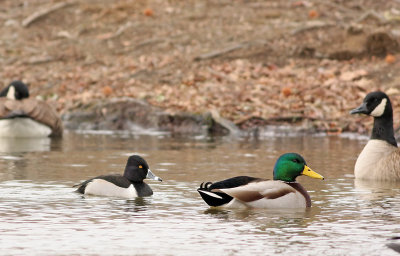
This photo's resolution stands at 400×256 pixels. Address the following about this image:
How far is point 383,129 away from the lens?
49.5ft

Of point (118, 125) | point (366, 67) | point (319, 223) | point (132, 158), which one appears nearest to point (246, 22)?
point (366, 67)

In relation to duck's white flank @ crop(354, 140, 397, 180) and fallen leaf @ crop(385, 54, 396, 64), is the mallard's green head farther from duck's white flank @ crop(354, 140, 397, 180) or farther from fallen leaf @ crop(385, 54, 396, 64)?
fallen leaf @ crop(385, 54, 396, 64)

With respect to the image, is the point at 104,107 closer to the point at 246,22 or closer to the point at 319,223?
the point at 246,22

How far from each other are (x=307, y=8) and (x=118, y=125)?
1088 centimetres

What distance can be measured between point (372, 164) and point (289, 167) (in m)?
3.19

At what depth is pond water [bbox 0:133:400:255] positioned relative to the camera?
8953 mm

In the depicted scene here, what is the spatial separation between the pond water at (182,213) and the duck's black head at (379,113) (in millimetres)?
985

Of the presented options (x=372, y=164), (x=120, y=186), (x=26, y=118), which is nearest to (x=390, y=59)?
(x=26, y=118)

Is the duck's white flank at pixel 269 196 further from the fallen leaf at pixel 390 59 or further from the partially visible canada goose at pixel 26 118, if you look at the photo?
the fallen leaf at pixel 390 59

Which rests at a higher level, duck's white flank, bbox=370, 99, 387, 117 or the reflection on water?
duck's white flank, bbox=370, 99, 387, 117

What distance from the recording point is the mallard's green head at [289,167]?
11.7m

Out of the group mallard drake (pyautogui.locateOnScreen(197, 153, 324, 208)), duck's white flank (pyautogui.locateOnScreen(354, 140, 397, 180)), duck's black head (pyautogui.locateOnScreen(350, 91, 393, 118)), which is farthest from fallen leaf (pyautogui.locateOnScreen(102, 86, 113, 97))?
Answer: mallard drake (pyautogui.locateOnScreen(197, 153, 324, 208))

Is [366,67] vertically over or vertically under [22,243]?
over

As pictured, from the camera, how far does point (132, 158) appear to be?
12703 mm
